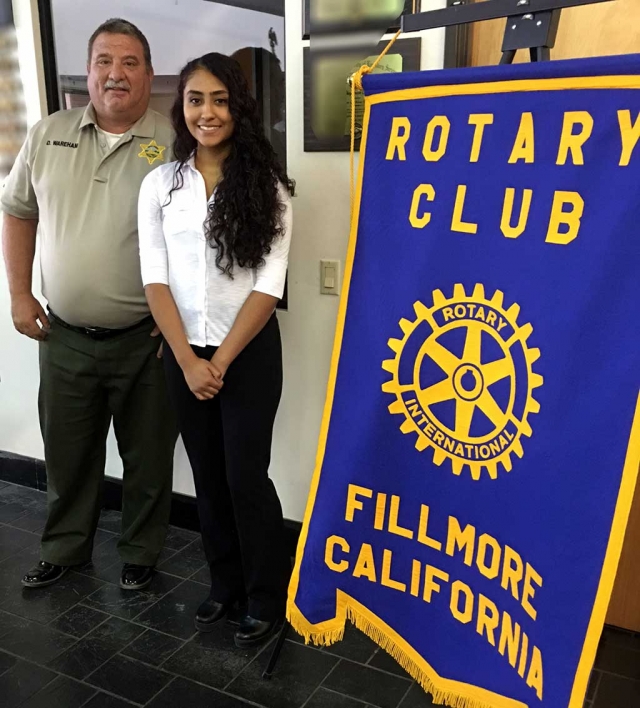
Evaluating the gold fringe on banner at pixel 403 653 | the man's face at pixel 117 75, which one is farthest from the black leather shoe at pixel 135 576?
the man's face at pixel 117 75

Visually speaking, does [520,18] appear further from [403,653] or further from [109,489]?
[109,489]

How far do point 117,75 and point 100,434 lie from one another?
1.12 meters

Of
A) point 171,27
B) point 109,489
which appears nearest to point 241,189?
Answer: point 171,27

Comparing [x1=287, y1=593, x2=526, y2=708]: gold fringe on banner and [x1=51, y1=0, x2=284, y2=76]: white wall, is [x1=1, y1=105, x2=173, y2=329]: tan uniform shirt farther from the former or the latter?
[x1=287, y1=593, x2=526, y2=708]: gold fringe on banner

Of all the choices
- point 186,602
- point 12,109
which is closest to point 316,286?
point 186,602

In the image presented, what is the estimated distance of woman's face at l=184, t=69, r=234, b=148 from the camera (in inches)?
66.1

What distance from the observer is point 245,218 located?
5.51 feet

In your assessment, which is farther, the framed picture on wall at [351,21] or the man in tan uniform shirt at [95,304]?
the man in tan uniform shirt at [95,304]

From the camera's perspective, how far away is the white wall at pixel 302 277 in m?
2.02

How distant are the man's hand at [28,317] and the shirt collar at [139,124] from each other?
59 cm

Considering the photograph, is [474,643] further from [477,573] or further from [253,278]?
[253,278]

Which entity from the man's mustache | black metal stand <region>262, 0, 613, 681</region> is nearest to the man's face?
the man's mustache

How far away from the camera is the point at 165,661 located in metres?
1.88

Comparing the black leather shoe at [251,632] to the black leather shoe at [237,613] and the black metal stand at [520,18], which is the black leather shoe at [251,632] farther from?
the black metal stand at [520,18]
